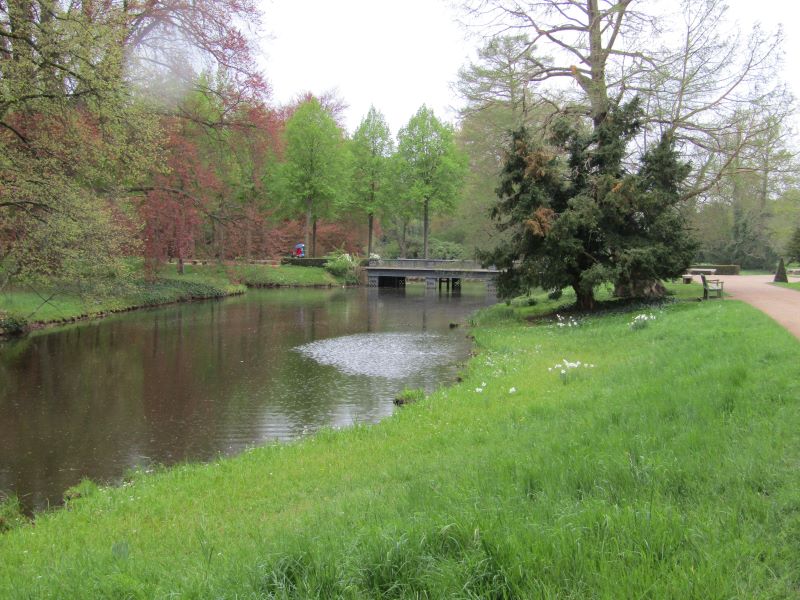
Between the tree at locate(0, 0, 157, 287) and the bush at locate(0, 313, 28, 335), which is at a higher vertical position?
the tree at locate(0, 0, 157, 287)

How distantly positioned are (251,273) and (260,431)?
39521 millimetres

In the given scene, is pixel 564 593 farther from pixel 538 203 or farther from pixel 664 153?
pixel 664 153

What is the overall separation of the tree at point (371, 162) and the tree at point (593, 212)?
39.4 metres

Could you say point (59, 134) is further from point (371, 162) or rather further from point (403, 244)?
point (403, 244)

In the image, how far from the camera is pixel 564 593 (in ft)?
10.2

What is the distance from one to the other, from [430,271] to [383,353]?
32.0 meters

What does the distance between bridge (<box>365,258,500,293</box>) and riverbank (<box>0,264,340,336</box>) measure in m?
3.95

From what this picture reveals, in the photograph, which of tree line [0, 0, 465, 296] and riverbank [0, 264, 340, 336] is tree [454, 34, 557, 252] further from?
riverbank [0, 264, 340, 336]

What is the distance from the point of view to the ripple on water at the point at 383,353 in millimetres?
15617

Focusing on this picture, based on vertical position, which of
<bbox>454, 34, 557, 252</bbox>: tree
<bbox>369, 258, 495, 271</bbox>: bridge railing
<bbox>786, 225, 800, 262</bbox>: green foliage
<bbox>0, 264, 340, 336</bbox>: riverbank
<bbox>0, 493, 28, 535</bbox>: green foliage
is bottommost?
<bbox>0, 493, 28, 535</bbox>: green foliage

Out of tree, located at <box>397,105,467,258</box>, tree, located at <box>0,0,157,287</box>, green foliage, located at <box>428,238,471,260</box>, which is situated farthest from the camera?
green foliage, located at <box>428,238,471,260</box>

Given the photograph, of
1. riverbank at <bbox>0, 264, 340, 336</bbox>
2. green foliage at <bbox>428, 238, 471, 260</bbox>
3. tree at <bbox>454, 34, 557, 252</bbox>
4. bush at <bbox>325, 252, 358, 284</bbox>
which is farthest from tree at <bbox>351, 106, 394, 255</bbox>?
tree at <bbox>454, 34, 557, 252</bbox>

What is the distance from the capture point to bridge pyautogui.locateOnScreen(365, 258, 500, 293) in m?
48.4

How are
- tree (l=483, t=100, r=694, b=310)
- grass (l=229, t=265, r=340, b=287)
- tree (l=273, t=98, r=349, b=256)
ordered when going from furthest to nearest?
tree (l=273, t=98, r=349, b=256), grass (l=229, t=265, r=340, b=287), tree (l=483, t=100, r=694, b=310)
